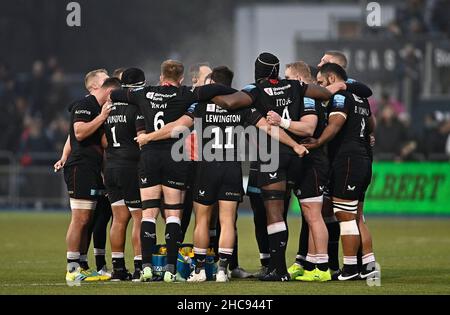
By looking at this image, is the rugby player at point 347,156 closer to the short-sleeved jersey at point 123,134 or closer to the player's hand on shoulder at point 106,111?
the short-sleeved jersey at point 123,134

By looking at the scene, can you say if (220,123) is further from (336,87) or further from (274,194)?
(336,87)

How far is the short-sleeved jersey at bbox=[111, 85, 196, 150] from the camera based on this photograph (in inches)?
570

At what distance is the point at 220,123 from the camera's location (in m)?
14.6

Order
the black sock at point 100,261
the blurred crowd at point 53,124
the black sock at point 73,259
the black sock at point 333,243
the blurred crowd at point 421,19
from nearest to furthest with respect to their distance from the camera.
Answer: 1. the black sock at point 73,259
2. the black sock at point 100,261
3. the black sock at point 333,243
4. the blurred crowd at point 53,124
5. the blurred crowd at point 421,19

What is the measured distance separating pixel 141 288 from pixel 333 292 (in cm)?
212

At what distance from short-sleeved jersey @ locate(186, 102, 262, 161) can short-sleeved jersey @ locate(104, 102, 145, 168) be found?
0.77 m

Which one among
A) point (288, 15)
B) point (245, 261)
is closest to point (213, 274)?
point (245, 261)

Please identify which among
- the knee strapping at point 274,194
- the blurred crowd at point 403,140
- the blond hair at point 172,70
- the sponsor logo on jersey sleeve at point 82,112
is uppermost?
the blond hair at point 172,70

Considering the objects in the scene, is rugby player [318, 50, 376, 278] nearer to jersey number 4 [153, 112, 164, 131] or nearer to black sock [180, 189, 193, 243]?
black sock [180, 189, 193, 243]

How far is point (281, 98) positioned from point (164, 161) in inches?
62.9

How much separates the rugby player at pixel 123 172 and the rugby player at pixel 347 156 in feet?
7.20

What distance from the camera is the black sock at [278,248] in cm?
1442

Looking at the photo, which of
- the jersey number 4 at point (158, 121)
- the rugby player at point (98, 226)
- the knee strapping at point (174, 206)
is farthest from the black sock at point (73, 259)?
the jersey number 4 at point (158, 121)
